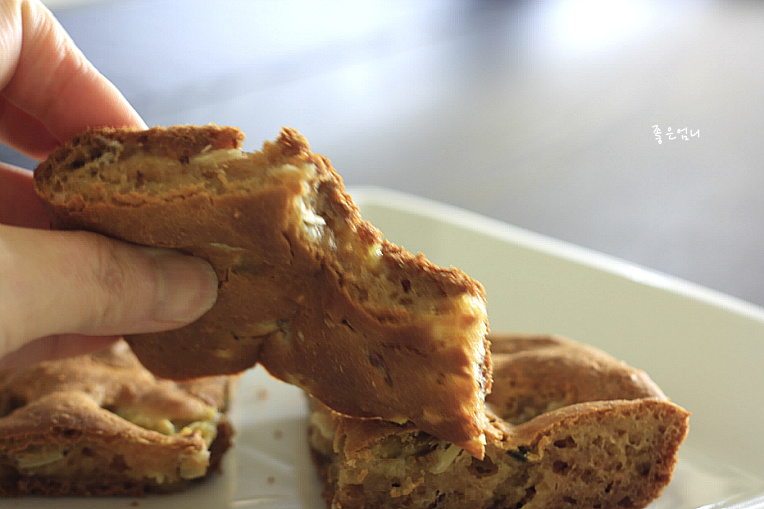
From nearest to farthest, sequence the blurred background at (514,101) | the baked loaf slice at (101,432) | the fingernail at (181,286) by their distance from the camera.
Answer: the fingernail at (181,286)
the baked loaf slice at (101,432)
the blurred background at (514,101)

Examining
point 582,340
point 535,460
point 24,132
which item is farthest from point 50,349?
point 582,340

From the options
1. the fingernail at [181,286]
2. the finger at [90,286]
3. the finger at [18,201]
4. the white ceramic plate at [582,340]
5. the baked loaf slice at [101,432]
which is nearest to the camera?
the finger at [90,286]

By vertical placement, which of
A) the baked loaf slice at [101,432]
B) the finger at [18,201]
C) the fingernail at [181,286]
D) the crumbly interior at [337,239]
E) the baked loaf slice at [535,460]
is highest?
the crumbly interior at [337,239]

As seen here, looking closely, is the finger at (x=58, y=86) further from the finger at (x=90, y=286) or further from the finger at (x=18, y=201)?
the finger at (x=90, y=286)

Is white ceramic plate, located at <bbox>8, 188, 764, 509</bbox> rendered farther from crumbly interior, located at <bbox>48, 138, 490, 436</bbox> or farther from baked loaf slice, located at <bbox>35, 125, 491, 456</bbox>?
crumbly interior, located at <bbox>48, 138, 490, 436</bbox>

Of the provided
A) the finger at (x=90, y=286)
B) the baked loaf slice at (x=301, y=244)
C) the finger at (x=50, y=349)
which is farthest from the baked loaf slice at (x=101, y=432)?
the baked loaf slice at (x=301, y=244)

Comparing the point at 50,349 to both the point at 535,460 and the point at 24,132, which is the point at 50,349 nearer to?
the point at 24,132

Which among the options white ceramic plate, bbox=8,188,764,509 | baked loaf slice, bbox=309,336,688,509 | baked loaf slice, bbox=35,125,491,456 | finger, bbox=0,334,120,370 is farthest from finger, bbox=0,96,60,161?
baked loaf slice, bbox=309,336,688,509
